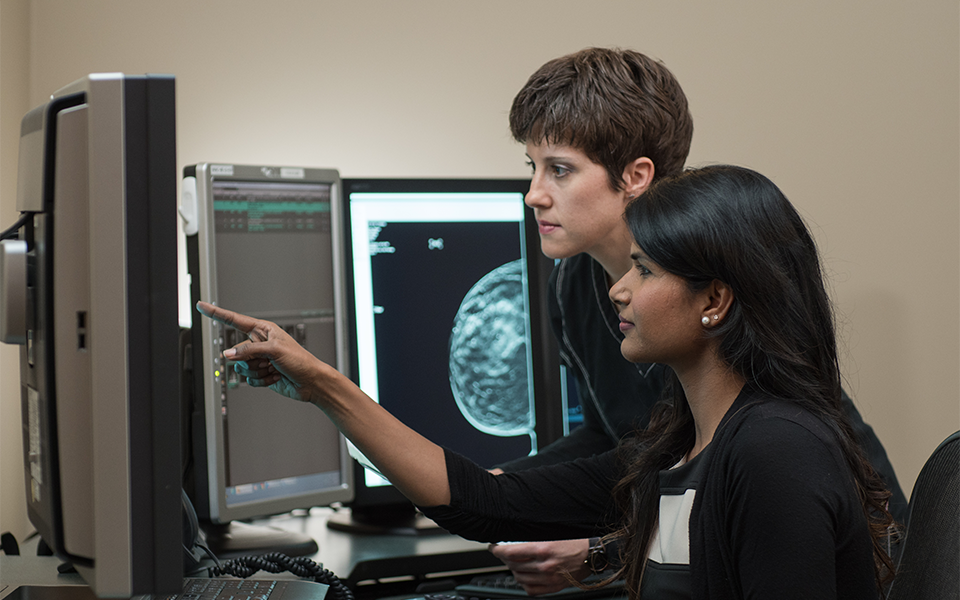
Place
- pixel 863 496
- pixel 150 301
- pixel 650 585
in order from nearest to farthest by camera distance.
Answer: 1. pixel 150 301
2. pixel 863 496
3. pixel 650 585

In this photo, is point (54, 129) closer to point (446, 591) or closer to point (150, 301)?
point (150, 301)

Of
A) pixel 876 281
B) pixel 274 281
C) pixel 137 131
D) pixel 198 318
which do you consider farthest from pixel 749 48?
pixel 137 131

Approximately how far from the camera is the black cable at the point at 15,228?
27.3 inches

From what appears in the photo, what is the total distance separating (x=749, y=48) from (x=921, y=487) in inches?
56.5

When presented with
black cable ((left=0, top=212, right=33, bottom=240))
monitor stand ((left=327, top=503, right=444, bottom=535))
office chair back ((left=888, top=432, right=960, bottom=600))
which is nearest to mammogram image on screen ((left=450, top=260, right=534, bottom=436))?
monitor stand ((left=327, top=503, right=444, bottom=535))

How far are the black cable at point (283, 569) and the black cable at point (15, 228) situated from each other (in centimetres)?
62

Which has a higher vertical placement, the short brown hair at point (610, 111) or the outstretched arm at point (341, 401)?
the short brown hair at point (610, 111)

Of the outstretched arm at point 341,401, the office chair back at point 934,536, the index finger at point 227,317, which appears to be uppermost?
the index finger at point 227,317

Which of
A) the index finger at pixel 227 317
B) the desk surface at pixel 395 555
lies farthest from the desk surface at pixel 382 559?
the index finger at pixel 227 317

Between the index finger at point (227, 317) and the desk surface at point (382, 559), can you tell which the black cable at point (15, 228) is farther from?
the desk surface at point (382, 559)

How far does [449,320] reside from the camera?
63.3 inches

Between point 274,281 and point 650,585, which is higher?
point 274,281

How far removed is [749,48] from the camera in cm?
210

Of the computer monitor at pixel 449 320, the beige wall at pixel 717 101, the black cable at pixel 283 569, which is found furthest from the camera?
the beige wall at pixel 717 101
